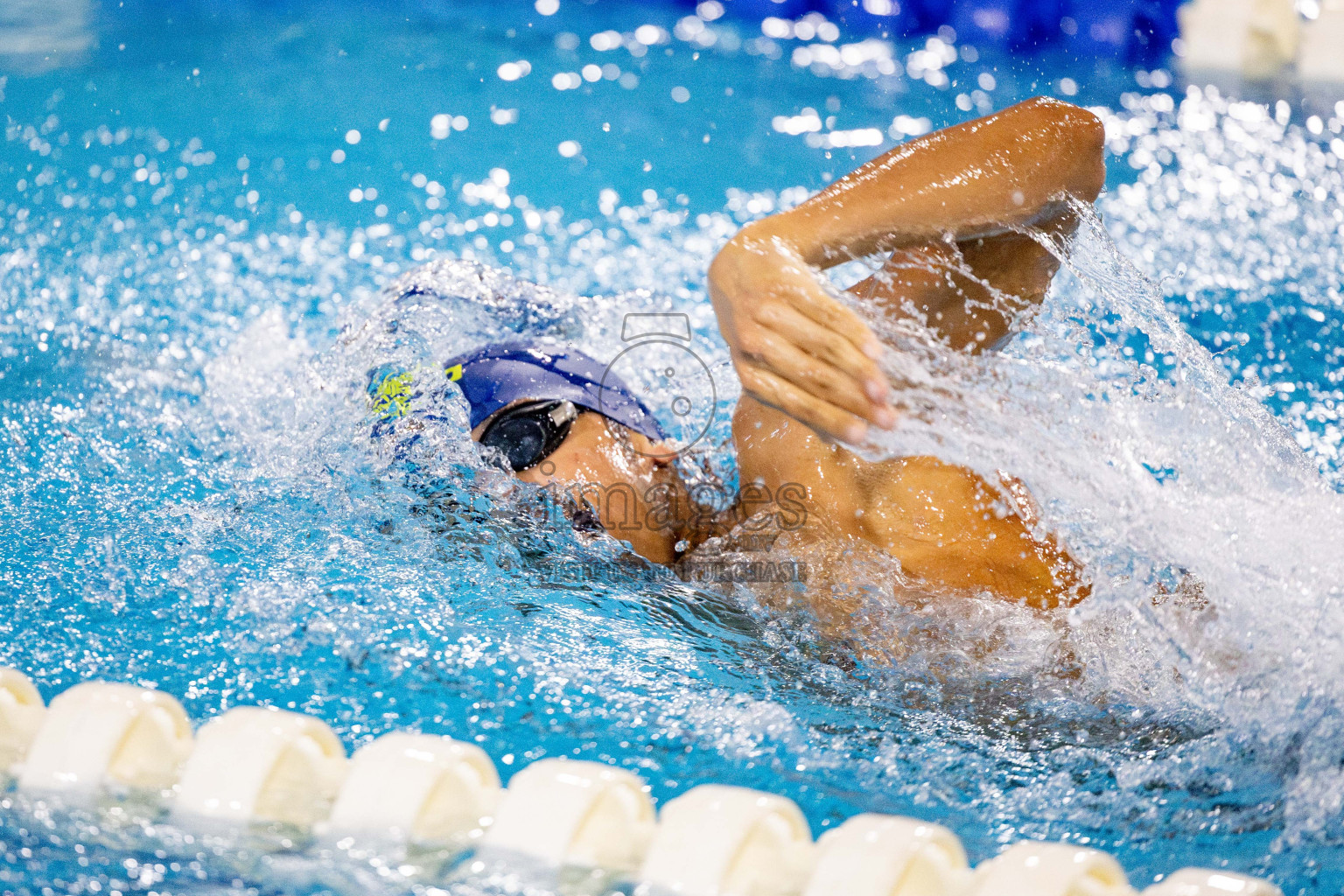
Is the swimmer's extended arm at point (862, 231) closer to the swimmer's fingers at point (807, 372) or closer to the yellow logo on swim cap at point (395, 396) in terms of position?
the swimmer's fingers at point (807, 372)

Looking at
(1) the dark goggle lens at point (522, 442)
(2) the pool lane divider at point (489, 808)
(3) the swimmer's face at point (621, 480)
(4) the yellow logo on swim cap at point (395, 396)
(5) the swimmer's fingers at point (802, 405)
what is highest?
(4) the yellow logo on swim cap at point (395, 396)

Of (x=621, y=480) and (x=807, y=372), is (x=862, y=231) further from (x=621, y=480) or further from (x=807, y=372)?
(x=621, y=480)

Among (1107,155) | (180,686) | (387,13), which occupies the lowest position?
(180,686)

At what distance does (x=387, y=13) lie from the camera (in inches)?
181

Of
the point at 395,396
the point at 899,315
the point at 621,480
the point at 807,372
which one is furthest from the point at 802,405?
the point at 395,396

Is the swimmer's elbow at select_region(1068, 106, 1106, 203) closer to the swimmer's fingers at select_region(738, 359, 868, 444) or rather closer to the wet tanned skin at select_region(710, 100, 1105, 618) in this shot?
the wet tanned skin at select_region(710, 100, 1105, 618)

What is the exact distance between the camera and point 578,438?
1711mm

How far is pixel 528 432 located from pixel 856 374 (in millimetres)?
748

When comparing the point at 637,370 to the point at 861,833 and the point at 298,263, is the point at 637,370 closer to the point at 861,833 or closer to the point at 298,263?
the point at 298,263

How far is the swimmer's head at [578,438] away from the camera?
1.69 metres

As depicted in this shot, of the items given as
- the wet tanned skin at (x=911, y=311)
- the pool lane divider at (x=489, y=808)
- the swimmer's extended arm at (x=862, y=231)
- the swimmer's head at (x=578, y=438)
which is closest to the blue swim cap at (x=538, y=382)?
the swimmer's head at (x=578, y=438)

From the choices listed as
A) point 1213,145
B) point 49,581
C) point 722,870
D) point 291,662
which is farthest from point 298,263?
point 1213,145

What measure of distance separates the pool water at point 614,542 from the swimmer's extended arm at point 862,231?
0.15m

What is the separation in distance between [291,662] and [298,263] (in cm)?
176
